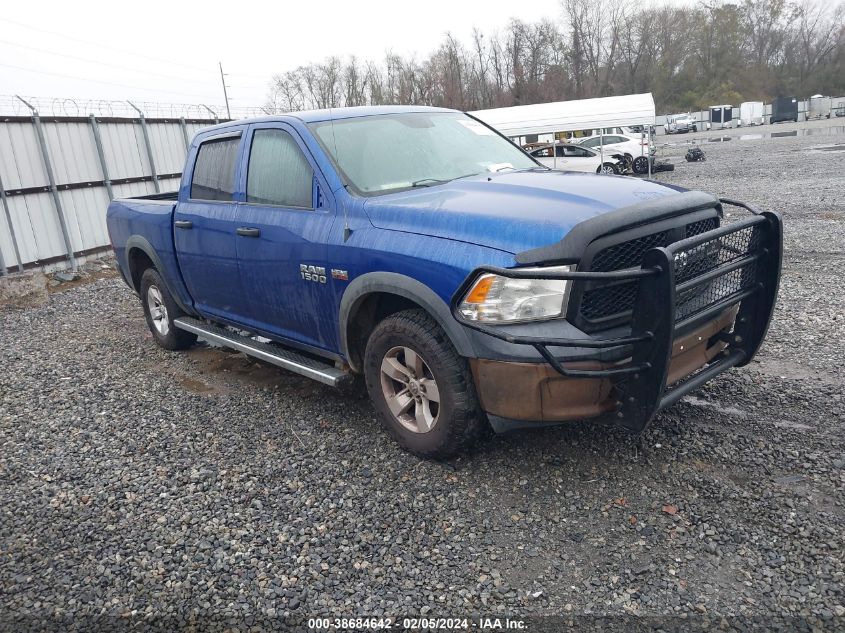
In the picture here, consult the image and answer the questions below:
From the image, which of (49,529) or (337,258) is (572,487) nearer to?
(337,258)

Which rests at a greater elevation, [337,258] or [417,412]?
[337,258]

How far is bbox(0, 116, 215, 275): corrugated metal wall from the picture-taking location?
33.8ft

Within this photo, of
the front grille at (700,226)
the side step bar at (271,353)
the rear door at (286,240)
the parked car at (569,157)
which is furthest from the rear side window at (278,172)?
the parked car at (569,157)

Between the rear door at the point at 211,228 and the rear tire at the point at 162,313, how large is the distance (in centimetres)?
53

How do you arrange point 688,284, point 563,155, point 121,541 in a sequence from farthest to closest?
point 563,155 < point 121,541 < point 688,284

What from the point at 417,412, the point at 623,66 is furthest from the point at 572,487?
the point at 623,66

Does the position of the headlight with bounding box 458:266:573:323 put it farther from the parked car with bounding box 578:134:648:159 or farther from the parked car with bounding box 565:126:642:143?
the parked car with bounding box 565:126:642:143

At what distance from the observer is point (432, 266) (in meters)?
3.29

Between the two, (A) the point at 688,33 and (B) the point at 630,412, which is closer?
(B) the point at 630,412

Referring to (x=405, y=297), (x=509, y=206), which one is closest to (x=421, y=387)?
(x=405, y=297)

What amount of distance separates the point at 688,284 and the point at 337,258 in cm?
192

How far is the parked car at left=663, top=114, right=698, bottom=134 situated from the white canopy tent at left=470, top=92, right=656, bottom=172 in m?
37.5

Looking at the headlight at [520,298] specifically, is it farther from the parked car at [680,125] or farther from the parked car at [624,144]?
the parked car at [680,125]

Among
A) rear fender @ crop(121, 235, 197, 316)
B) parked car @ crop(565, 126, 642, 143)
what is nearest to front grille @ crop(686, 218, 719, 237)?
rear fender @ crop(121, 235, 197, 316)
